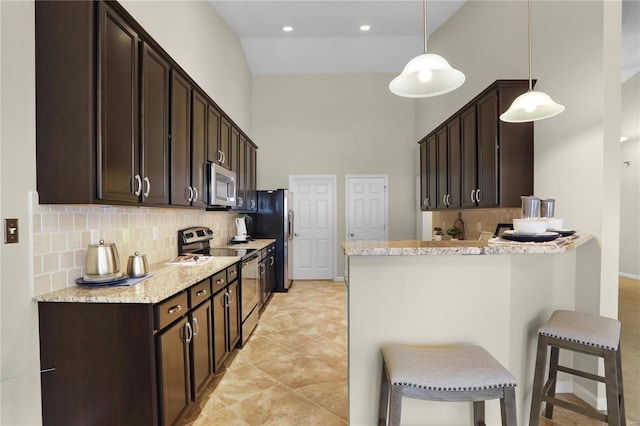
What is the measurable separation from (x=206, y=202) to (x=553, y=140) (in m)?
3.03

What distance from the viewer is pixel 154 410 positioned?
1.66 meters

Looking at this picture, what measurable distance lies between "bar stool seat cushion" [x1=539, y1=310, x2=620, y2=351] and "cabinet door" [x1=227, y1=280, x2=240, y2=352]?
230cm

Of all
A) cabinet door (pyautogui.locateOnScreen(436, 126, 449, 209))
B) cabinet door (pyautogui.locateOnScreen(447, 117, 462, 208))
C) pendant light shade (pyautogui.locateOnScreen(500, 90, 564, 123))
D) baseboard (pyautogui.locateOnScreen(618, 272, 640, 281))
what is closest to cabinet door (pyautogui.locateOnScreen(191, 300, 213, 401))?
pendant light shade (pyautogui.locateOnScreen(500, 90, 564, 123))

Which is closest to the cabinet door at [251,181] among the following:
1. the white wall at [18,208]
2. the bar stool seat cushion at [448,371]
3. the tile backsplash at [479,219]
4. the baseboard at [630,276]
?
the tile backsplash at [479,219]

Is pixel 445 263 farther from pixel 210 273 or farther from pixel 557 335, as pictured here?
pixel 210 273

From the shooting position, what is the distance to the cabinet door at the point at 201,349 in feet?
6.96

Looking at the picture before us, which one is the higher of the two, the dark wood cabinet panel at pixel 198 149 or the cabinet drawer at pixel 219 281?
the dark wood cabinet panel at pixel 198 149

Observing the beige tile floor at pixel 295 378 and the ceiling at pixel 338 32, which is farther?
the ceiling at pixel 338 32

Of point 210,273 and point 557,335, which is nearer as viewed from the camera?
point 557,335

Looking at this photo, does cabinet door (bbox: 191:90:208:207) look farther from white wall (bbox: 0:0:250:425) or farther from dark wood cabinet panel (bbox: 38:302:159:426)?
dark wood cabinet panel (bbox: 38:302:159:426)

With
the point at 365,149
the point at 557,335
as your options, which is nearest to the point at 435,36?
the point at 365,149

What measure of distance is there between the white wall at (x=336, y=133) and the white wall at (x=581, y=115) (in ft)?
10.7

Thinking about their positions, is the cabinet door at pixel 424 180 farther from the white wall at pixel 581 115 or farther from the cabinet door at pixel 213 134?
the cabinet door at pixel 213 134

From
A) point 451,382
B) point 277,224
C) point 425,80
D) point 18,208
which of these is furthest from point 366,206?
point 18,208
